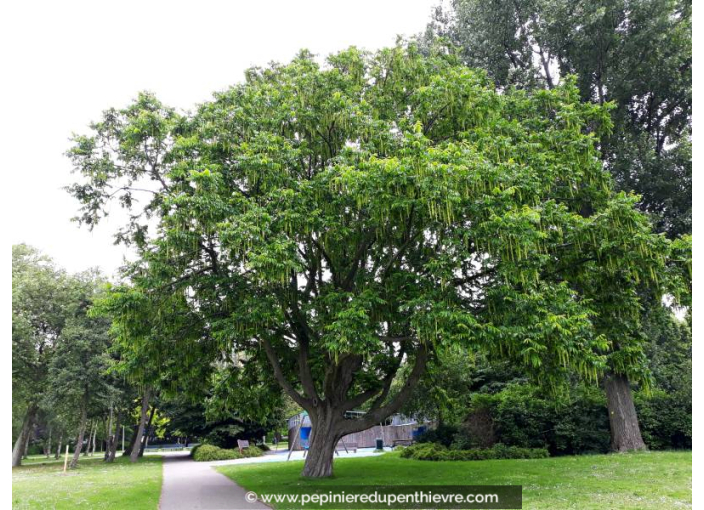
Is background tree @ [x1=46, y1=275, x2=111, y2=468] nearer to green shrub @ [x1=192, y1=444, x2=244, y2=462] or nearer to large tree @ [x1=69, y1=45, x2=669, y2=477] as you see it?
green shrub @ [x1=192, y1=444, x2=244, y2=462]

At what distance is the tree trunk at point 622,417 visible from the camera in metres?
18.6

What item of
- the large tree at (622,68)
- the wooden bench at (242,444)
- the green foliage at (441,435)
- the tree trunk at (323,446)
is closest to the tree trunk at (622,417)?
the large tree at (622,68)

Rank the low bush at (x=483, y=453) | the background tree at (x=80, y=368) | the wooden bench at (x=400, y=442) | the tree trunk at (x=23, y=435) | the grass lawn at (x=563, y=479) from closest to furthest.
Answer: the grass lawn at (x=563, y=479), the low bush at (x=483, y=453), the background tree at (x=80, y=368), the tree trunk at (x=23, y=435), the wooden bench at (x=400, y=442)

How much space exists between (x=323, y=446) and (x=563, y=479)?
6657 mm

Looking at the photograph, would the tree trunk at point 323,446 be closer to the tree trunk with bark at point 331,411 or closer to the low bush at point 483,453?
the tree trunk with bark at point 331,411

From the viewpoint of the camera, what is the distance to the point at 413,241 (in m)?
13.0

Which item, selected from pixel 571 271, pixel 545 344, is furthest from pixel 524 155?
pixel 545 344

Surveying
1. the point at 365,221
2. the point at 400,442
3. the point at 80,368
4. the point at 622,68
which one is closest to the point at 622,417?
the point at 622,68

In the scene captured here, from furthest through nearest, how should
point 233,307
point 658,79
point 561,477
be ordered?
1. point 658,79
2. point 561,477
3. point 233,307

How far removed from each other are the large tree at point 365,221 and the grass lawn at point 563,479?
76.7 inches

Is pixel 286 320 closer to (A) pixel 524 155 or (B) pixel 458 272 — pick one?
(B) pixel 458 272

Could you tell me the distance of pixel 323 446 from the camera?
14953 mm

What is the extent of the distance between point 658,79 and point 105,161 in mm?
18624

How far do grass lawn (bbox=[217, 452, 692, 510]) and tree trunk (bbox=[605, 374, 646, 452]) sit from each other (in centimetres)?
88
